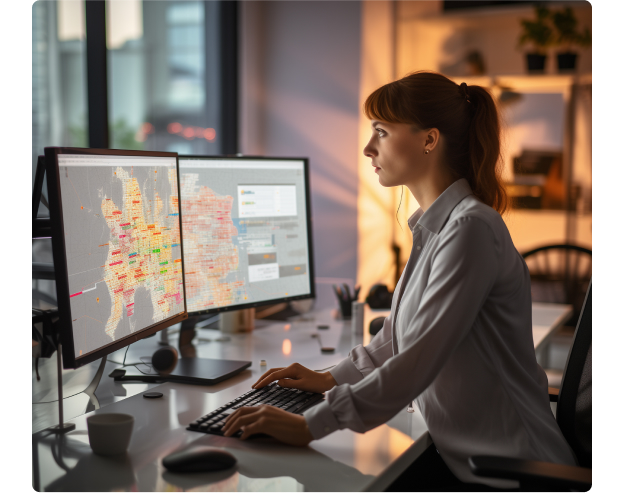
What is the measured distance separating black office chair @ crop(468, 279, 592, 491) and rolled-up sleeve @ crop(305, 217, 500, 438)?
16cm

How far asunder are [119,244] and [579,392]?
0.99m

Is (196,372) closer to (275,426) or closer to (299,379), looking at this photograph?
(299,379)

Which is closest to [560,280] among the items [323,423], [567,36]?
[567,36]

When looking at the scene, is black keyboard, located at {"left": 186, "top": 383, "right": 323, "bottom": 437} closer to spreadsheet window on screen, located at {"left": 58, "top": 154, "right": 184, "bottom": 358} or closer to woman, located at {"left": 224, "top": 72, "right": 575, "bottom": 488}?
woman, located at {"left": 224, "top": 72, "right": 575, "bottom": 488}

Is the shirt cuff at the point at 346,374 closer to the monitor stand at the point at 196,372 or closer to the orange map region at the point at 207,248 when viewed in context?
the monitor stand at the point at 196,372

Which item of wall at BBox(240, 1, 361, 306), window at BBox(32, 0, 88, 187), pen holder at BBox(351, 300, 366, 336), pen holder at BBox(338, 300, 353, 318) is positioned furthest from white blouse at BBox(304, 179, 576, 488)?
wall at BBox(240, 1, 361, 306)

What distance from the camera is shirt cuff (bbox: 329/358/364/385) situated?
1.26 metres

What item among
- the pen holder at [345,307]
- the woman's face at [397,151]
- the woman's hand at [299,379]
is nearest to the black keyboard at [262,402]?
the woman's hand at [299,379]

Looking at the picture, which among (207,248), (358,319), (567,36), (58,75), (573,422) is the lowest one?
(573,422)

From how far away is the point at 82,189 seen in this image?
103cm

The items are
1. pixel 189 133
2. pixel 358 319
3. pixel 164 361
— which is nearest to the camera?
pixel 164 361

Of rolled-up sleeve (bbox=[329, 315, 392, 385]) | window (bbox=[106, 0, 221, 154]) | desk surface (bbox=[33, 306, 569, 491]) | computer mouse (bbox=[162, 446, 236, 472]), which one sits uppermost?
window (bbox=[106, 0, 221, 154])

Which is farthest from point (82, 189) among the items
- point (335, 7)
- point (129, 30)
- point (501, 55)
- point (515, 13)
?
point (501, 55)

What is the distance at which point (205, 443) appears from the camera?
982 mm
